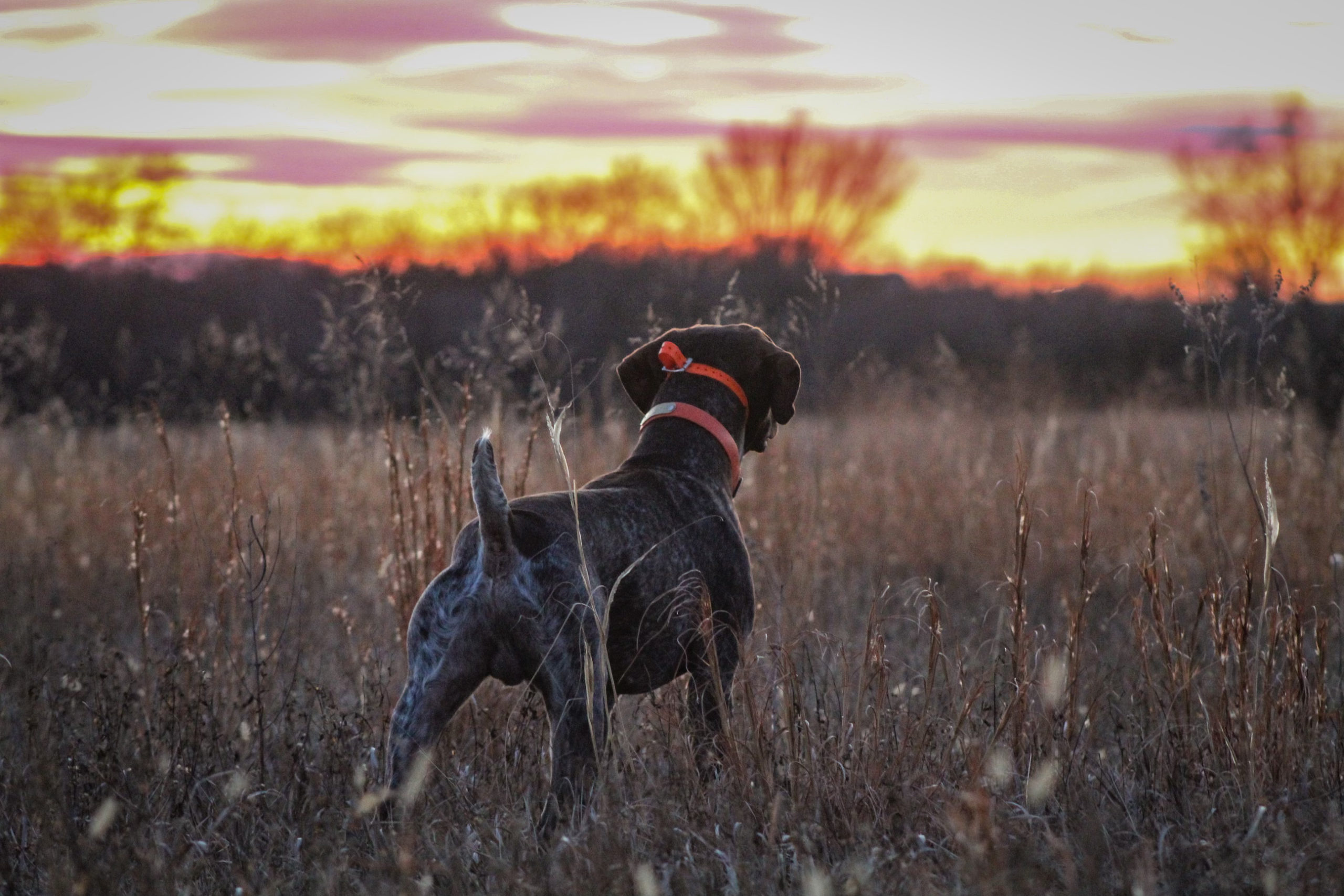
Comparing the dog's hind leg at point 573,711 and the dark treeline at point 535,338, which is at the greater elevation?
the dark treeline at point 535,338

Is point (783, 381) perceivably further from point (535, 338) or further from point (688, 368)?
point (535, 338)

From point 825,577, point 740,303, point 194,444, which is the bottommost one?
point 825,577

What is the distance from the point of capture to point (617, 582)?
2.78 metres

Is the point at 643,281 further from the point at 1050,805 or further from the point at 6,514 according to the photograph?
the point at 1050,805

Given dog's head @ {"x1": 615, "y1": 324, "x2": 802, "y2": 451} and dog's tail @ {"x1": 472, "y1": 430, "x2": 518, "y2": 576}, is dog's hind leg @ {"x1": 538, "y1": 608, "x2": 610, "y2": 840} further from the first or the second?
dog's head @ {"x1": 615, "y1": 324, "x2": 802, "y2": 451}

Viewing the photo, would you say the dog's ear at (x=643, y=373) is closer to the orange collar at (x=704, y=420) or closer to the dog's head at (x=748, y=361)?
the dog's head at (x=748, y=361)

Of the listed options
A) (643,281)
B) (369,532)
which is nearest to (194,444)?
(369,532)

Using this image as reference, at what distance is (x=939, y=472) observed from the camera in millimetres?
8117

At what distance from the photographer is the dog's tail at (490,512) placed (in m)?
2.84

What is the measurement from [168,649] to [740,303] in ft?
8.66

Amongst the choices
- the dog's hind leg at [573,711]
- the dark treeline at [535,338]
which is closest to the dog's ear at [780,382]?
the dark treeline at [535,338]

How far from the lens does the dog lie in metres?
2.94

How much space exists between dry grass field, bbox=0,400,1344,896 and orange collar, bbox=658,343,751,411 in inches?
30.5

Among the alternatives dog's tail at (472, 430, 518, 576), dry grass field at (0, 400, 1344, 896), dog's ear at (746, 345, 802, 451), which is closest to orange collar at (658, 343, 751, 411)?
dog's ear at (746, 345, 802, 451)
